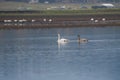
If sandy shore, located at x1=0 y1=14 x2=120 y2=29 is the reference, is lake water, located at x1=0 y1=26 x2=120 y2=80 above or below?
above

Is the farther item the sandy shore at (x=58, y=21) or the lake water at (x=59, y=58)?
the sandy shore at (x=58, y=21)

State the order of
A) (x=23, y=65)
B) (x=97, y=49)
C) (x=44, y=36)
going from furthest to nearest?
(x=44, y=36) < (x=97, y=49) < (x=23, y=65)

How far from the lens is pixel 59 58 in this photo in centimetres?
3247

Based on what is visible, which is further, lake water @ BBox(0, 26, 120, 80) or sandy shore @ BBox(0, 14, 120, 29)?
sandy shore @ BBox(0, 14, 120, 29)

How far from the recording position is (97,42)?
40438 mm

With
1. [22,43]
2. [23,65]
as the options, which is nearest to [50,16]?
[22,43]

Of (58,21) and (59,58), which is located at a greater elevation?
(59,58)

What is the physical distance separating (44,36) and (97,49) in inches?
451

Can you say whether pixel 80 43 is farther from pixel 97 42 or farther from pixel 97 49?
pixel 97 49

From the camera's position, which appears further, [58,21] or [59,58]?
[58,21]

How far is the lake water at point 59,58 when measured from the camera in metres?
27.0

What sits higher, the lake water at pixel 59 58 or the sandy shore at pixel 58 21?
the lake water at pixel 59 58

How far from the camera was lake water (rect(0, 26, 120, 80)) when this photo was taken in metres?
27.0

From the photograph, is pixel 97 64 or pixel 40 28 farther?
pixel 40 28
